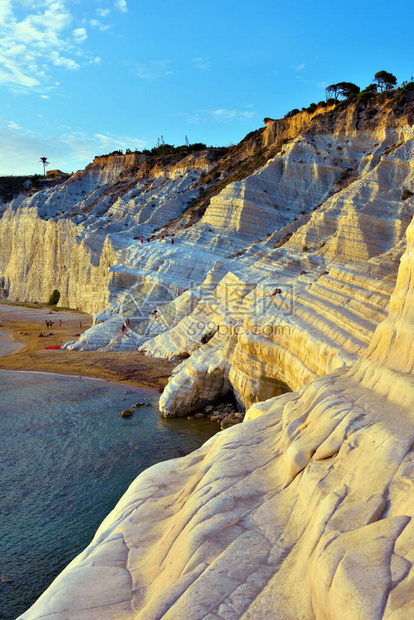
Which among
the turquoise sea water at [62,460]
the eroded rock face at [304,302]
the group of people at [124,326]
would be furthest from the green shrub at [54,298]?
the turquoise sea water at [62,460]

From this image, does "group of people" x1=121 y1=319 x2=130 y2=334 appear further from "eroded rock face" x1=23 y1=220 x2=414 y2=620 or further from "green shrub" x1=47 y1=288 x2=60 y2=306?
"green shrub" x1=47 y1=288 x2=60 y2=306

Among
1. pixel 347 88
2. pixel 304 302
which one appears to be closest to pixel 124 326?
pixel 304 302

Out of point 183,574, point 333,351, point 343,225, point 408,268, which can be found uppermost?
point 343,225

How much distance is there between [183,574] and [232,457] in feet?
7.79

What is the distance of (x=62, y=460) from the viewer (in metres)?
14.6

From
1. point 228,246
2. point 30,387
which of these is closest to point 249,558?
point 30,387

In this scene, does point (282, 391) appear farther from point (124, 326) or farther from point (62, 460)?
point (124, 326)

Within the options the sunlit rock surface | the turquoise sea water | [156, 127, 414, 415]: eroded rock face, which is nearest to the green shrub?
the sunlit rock surface

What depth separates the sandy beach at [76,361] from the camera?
24.2 meters

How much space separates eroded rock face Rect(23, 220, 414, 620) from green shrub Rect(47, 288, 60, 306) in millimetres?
52011

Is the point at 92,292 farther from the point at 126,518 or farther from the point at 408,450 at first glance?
the point at 408,450

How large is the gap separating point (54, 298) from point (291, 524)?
5552 cm

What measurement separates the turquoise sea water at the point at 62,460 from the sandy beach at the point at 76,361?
1.45 m

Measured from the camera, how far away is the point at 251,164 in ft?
153
